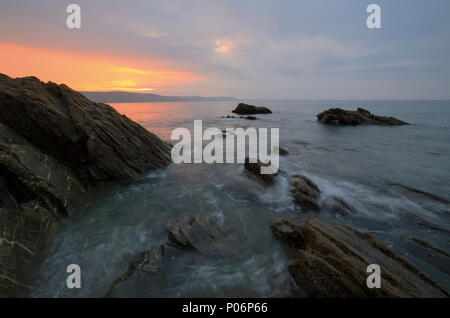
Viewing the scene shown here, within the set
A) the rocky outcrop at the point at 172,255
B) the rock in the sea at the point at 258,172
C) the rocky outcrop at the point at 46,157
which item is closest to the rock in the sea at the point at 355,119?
the rock in the sea at the point at 258,172

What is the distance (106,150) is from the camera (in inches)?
412

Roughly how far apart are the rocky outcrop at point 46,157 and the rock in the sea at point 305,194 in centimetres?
950

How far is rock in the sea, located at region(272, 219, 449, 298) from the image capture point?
14.5 ft

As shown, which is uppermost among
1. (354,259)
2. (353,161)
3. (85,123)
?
(85,123)

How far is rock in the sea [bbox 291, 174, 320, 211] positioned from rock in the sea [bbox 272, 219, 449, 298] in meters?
2.89

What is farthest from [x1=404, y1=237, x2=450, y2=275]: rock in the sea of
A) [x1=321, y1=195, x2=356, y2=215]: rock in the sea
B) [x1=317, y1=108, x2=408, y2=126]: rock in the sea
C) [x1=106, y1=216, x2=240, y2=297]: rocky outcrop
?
[x1=317, y1=108, x2=408, y2=126]: rock in the sea

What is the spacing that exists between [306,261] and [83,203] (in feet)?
29.9

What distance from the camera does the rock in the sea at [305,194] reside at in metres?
9.07

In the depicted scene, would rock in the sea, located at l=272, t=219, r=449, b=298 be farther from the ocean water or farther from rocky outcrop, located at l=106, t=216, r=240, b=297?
rocky outcrop, located at l=106, t=216, r=240, b=297

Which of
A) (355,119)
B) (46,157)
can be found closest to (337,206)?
(46,157)

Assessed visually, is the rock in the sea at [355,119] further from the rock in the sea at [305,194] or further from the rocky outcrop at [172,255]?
the rocky outcrop at [172,255]

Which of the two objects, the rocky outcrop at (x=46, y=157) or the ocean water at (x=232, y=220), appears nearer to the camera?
the ocean water at (x=232, y=220)

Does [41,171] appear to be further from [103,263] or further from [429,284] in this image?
[429,284]

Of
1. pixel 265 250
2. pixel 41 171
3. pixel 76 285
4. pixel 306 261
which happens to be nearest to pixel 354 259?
pixel 306 261
